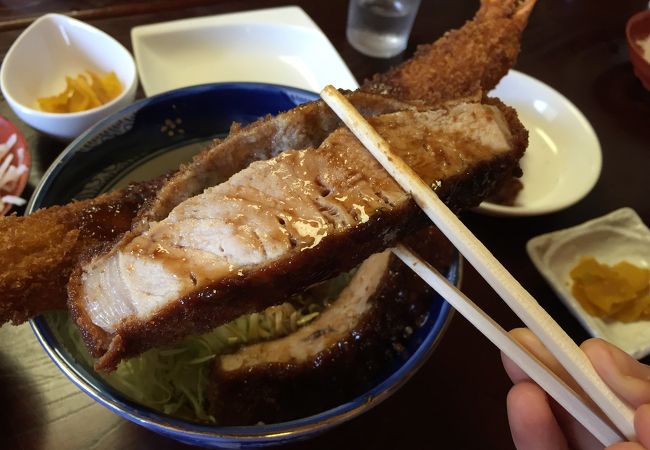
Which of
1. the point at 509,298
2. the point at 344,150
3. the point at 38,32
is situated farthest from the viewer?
the point at 38,32

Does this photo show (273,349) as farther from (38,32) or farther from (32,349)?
(38,32)

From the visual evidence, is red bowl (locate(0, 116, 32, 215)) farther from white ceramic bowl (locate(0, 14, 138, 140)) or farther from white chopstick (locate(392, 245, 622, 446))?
white chopstick (locate(392, 245, 622, 446))

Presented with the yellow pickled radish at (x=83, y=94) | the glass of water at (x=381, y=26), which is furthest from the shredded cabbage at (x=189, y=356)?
the glass of water at (x=381, y=26)

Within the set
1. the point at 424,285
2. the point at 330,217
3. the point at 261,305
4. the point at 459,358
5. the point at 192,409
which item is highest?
the point at 330,217

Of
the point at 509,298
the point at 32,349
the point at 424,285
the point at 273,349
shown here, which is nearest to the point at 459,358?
the point at 424,285

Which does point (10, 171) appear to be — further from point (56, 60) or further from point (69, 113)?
point (56, 60)

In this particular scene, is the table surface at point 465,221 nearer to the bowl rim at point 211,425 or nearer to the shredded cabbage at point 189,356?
the shredded cabbage at point 189,356

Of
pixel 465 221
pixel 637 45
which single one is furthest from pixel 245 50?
pixel 637 45
